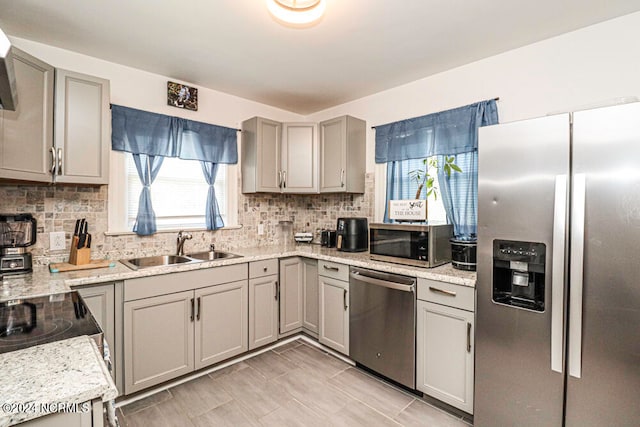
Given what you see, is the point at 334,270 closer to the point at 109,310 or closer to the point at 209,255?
the point at 209,255

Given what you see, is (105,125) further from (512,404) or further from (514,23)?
(512,404)

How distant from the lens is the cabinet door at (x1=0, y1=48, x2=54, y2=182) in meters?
1.73

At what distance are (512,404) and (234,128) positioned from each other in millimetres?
3138

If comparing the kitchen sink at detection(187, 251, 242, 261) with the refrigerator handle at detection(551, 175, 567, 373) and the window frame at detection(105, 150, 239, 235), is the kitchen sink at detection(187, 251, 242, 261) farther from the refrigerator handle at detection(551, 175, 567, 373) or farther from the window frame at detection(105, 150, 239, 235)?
the refrigerator handle at detection(551, 175, 567, 373)

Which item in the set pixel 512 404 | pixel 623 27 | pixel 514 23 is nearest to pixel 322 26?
pixel 514 23

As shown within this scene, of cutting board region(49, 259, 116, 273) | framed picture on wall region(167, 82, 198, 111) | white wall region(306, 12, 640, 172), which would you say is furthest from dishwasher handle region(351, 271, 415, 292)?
framed picture on wall region(167, 82, 198, 111)

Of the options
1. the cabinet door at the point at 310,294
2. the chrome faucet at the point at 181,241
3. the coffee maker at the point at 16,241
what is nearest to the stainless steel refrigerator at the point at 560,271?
the cabinet door at the point at 310,294

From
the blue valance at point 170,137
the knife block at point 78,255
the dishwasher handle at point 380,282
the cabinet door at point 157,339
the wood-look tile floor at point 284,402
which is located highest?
the blue valance at point 170,137

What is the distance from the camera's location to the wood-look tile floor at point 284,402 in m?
1.93

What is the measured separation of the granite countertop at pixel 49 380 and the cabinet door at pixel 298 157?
2.50 meters

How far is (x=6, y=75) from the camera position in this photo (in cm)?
80

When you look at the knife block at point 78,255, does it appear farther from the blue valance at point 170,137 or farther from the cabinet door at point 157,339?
the blue valance at point 170,137

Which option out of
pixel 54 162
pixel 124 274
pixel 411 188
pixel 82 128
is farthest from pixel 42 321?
pixel 411 188

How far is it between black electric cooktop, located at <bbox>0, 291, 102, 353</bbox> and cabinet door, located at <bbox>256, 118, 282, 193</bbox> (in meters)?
1.94
